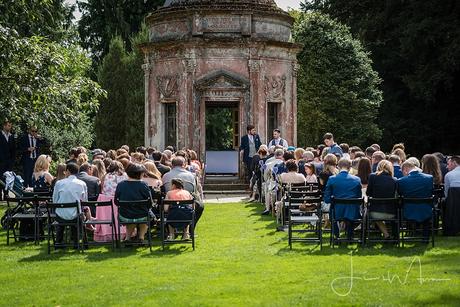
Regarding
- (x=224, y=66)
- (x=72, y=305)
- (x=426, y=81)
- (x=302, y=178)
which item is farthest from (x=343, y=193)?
(x=426, y=81)

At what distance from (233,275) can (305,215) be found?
4691 millimetres

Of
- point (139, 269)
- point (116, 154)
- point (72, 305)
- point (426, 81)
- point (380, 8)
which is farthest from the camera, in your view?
point (380, 8)

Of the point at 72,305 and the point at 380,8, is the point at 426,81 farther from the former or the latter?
the point at 72,305

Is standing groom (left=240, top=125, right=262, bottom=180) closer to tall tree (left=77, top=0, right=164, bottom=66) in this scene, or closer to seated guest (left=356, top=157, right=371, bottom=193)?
seated guest (left=356, top=157, right=371, bottom=193)

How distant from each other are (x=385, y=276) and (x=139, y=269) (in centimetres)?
375

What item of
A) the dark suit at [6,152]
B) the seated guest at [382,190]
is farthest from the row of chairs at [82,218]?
the dark suit at [6,152]

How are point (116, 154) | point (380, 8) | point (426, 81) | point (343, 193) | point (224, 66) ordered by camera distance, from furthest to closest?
point (380, 8)
point (426, 81)
point (224, 66)
point (116, 154)
point (343, 193)

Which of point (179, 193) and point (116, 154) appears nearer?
point (179, 193)

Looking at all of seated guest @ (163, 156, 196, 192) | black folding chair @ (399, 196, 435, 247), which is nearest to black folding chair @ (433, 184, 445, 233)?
black folding chair @ (399, 196, 435, 247)

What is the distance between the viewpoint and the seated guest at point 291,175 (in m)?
18.5

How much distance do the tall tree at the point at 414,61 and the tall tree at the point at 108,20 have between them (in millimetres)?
10831

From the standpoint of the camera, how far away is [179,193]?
16141 millimetres

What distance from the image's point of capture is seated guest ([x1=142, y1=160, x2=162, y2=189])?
17312 mm

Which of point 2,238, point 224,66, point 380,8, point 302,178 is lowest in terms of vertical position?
point 2,238
